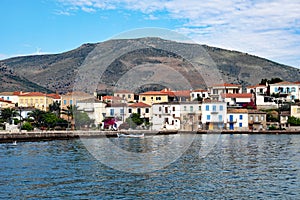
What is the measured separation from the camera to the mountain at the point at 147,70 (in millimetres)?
112688

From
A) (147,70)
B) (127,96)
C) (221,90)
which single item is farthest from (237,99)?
(147,70)

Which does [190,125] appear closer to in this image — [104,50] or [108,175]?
[108,175]

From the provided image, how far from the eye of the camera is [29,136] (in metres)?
50.5

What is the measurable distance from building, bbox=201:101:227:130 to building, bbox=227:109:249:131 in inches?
35.7

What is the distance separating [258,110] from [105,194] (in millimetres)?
58386

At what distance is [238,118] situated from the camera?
70.0m

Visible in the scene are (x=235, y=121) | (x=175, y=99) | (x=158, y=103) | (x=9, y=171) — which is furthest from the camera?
(x=175, y=99)

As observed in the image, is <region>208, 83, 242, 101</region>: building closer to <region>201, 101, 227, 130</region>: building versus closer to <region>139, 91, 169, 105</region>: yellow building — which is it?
<region>139, 91, 169, 105</region>: yellow building

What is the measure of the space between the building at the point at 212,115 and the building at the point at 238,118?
908 millimetres

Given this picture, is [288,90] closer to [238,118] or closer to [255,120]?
[255,120]

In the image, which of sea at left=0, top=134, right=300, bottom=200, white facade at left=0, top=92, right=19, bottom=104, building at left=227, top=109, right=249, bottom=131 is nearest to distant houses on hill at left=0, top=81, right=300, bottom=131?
building at left=227, top=109, right=249, bottom=131

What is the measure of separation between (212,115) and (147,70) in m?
50.9

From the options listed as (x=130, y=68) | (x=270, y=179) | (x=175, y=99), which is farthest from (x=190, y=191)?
(x=130, y=68)

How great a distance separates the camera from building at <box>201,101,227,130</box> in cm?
7031
